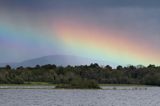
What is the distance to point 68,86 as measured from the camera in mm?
194375

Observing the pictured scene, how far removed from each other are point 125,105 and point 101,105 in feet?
13.4

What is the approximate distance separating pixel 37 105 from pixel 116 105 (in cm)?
1363

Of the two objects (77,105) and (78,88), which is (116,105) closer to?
(77,105)

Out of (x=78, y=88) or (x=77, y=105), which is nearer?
(x=77, y=105)

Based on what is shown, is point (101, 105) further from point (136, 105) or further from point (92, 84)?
point (92, 84)

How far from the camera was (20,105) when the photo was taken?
89.1 meters

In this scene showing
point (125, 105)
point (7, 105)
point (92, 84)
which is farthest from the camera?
point (92, 84)

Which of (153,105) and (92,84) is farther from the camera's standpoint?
(92,84)

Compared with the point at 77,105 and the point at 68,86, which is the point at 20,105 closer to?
the point at 77,105

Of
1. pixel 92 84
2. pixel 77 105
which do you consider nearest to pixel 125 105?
pixel 77 105

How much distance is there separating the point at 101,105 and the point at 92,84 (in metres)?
92.4

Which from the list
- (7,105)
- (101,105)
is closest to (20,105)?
(7,105)

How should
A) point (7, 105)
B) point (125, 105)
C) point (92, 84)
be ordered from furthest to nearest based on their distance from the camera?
point (92, 84)
point (125, 105)
point (7, 105)

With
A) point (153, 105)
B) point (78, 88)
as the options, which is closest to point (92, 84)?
point (78, 88)
